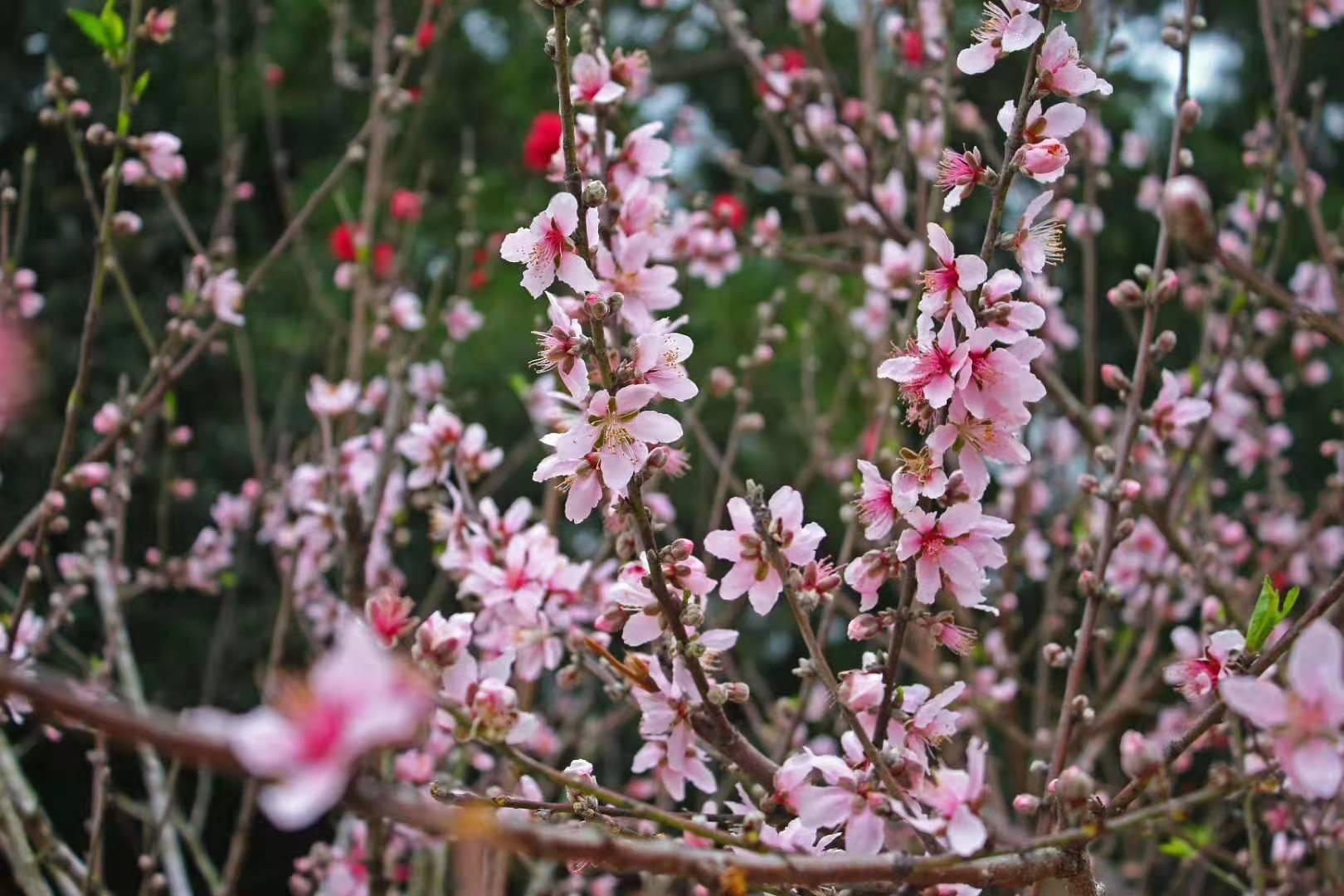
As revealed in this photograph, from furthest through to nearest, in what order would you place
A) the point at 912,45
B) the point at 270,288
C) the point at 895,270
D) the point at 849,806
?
the point at 270,288 < the point at 912,45 < the point at 895,270 < the point at 849,806

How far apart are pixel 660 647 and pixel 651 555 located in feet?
0.67

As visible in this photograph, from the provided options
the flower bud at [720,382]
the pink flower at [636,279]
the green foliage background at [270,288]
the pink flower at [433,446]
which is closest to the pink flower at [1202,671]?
the pink flower at [636,279]

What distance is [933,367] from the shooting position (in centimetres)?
108

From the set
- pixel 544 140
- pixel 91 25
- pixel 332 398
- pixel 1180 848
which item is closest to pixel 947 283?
pixel 1180 848

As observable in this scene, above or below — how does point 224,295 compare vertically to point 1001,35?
below

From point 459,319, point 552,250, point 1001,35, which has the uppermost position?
point 1001,35

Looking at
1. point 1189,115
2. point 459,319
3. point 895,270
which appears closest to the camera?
point 1189,115

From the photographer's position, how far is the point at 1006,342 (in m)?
1.11

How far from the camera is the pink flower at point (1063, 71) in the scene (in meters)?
1.15

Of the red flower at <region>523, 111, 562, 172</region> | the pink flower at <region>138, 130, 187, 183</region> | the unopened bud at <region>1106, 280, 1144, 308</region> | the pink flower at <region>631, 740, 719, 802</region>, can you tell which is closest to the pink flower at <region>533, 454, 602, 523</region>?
the pink flower at <region>631, 740, 719, 802</region>

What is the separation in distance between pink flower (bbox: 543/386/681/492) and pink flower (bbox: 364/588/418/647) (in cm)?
22

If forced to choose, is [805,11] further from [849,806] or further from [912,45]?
[849,806]

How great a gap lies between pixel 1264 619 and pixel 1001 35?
614 millimetres

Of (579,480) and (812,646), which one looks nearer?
(812,646)
